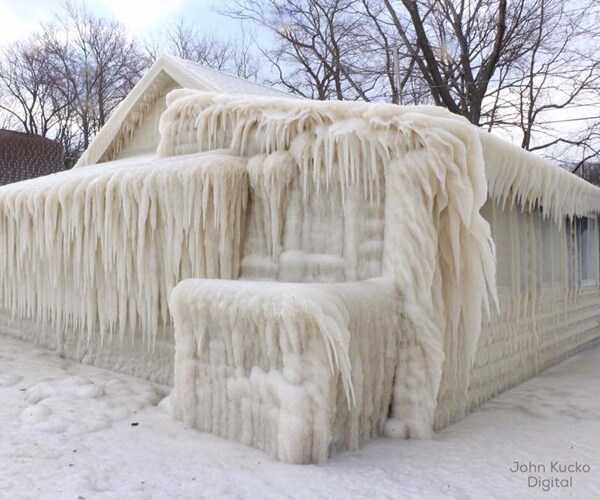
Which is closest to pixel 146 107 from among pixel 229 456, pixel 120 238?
pixel 120 238

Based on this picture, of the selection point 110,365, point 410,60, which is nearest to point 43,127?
point 410,60

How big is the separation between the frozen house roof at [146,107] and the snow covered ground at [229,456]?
15.3 ft

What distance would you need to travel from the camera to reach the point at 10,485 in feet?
8.11

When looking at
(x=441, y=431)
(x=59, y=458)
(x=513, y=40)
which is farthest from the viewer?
(x=513, y=40)

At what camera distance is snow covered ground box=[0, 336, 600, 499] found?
253 cm

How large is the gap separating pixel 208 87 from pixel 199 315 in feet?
16.2

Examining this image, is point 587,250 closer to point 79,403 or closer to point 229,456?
point 229,456

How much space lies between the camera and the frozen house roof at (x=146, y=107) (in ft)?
25.3

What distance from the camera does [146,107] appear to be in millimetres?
8086

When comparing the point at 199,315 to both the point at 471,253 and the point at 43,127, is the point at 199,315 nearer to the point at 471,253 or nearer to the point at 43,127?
the point at 471,253

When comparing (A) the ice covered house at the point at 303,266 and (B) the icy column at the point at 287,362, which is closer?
(B) the icy column at the point at 287,362

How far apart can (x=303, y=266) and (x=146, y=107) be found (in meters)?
5.34

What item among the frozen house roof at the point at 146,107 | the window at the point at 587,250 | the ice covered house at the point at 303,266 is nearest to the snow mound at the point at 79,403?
the ice covered house at the point at 303,266

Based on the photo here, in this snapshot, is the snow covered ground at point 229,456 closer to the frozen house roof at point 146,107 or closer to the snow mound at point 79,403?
the snow mound at point 79,403
